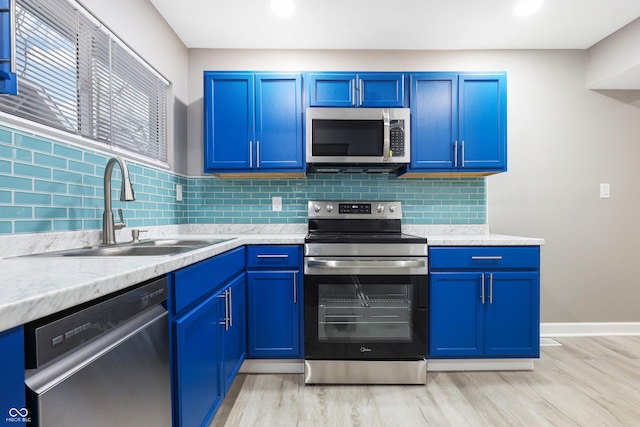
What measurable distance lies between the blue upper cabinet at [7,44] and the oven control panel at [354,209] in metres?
2.00

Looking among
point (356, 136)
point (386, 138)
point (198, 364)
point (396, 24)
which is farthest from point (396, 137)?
point (198, 364)

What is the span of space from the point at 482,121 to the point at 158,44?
2388 millimetres

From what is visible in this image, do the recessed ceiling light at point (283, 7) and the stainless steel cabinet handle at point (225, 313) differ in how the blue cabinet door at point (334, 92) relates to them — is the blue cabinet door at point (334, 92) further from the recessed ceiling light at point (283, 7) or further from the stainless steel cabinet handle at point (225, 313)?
the stainless steel cabinet handle at point (225, 313)

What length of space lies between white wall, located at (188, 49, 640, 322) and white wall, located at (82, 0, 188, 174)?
7.0 inches

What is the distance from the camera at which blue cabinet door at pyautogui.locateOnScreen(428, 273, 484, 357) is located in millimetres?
2141

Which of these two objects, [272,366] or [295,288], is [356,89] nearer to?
[295,288]

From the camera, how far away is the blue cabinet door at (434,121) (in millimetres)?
2420

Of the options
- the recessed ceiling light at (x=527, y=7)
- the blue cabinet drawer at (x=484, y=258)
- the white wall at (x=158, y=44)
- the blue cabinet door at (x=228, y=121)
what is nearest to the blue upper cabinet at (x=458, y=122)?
the recessed ceiling light at (x=527, y=7)

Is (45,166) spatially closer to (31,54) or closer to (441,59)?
(31,54)

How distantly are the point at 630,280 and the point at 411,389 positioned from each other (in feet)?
7.57

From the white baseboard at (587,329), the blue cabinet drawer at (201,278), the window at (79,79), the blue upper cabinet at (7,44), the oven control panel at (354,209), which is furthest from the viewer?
the white baseboard at (587,329)

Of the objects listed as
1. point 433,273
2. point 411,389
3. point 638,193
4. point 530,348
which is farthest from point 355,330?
point 638,193

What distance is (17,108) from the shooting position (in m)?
1.22

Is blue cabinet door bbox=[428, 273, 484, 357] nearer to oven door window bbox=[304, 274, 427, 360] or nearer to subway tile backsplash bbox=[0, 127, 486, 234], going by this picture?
oven door window bbox=[304, 274, 427, 360]
